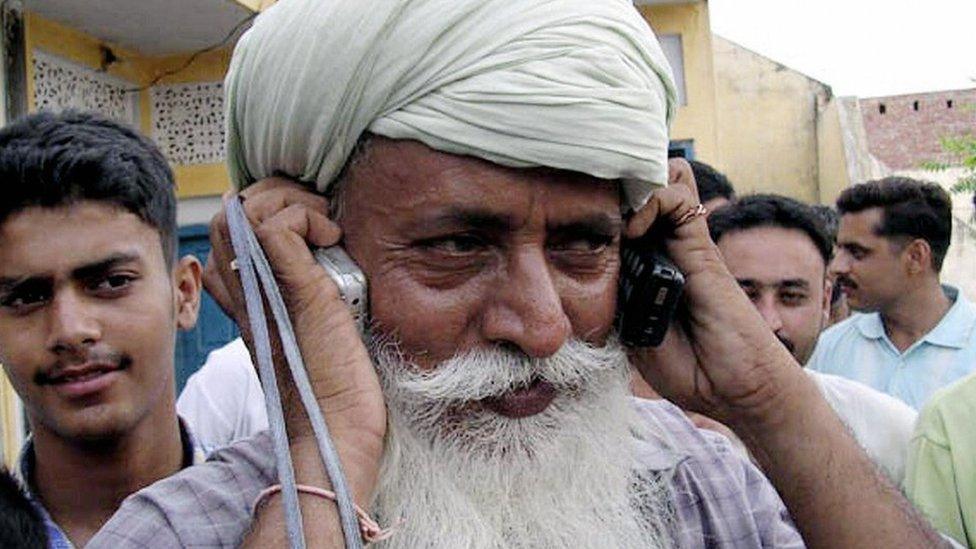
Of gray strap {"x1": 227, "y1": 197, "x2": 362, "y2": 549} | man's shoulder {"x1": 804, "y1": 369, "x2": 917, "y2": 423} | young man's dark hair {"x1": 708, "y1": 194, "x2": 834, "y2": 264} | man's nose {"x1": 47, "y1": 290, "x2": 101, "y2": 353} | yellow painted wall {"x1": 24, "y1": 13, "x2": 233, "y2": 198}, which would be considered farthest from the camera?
yellow painted wall {"x1": 24, "y1": 13, "x2": 233, "y2": 198}

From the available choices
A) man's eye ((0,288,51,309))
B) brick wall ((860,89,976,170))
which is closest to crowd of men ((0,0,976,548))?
man's eye ((0,288,51,309))

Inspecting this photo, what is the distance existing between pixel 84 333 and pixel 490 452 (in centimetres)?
111

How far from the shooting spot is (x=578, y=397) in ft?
6.16

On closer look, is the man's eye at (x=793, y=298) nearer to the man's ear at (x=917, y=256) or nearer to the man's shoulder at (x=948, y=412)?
the man's shoulder at (x=948, y=412)

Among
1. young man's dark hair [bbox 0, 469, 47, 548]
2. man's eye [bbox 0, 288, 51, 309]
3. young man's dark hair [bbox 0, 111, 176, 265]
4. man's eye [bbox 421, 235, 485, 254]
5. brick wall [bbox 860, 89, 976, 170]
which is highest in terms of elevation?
brick wall [bbox 860, 89, 976, 170]

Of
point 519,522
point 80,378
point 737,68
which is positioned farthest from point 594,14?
point 737,68

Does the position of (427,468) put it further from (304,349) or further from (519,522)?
(304,349)

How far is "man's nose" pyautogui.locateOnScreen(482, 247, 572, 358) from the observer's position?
5.64ft

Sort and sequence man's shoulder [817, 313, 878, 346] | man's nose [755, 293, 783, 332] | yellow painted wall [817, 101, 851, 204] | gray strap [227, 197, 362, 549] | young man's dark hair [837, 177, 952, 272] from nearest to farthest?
gray strap [227, 197, 362, 549] → man's nose [755, 293, 783, 332] → man's shoulder [817, 313, 878, 346] → young man's dark hair [837, 177, 952, 272] → yellow painted wall [817, 101, 851, 204]

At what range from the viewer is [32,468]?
261 cm

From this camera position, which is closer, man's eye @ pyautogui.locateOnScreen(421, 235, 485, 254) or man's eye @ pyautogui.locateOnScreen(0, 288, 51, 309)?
man's eye @ pyautogui.locateOnScreen(421, 235, 485, 254)

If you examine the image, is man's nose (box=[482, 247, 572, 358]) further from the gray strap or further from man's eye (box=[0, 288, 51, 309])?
man's eye (box=[0, 288, 51, 309])

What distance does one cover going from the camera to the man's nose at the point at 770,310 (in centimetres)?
376

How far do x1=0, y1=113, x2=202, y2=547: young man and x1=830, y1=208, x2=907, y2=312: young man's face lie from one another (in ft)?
12.8
